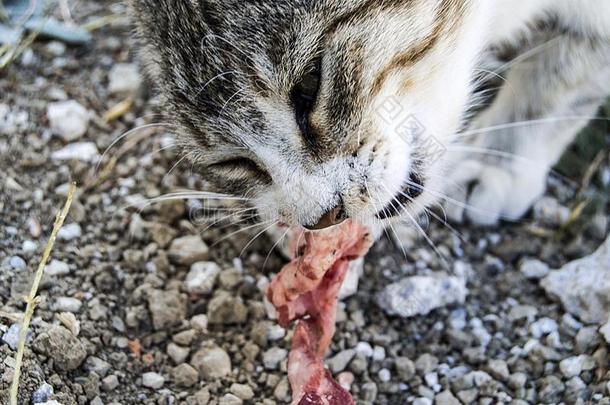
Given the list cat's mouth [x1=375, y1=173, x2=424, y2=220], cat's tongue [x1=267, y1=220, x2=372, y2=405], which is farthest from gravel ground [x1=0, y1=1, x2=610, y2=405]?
cat's mouth [x1=375, y1=173, x2=424, y2=220]

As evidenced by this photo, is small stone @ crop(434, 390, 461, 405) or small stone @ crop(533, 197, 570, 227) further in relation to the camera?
small stone @ crop(533, 197, 570, 227)

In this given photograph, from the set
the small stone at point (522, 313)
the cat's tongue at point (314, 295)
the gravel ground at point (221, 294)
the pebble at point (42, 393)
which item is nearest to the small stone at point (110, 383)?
the gravel ground at point (221, 294)

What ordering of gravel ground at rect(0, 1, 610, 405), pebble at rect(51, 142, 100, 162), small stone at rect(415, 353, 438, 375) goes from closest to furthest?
1. gravel ground at rect(0, 1, 610, 405)
2. small stone at rect(415, 353, 438, 375)
3. pebble at rect(51, 142, 100, 162)

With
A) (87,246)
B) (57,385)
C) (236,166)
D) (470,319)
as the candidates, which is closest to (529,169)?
(470,319)

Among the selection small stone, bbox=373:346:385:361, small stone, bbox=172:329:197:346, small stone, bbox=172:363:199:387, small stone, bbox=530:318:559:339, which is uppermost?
small stone, bbox=172:329:197:346

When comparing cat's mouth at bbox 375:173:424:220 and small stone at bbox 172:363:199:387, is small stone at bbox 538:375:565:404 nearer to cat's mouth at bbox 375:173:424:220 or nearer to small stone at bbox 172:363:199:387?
cat's mouth at bbox 375:173:424:220

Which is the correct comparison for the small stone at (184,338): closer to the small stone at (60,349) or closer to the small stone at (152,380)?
the small stone at (152,380)

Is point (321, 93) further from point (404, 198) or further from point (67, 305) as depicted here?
point (67, 305)
